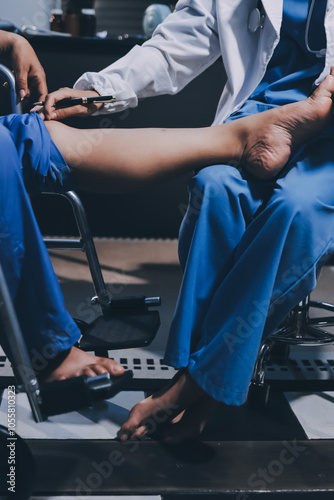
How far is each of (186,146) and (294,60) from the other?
0.45 metres

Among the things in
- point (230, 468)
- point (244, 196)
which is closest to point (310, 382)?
point (230, 468)

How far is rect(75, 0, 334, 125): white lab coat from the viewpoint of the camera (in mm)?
1383

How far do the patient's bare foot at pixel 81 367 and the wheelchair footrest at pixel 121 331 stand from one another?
8cm

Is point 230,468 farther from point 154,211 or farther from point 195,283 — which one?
point 154,211

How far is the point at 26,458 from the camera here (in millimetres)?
974

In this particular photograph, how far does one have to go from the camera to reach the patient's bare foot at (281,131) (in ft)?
3.89

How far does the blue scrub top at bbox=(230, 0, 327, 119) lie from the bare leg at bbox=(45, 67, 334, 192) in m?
0.15

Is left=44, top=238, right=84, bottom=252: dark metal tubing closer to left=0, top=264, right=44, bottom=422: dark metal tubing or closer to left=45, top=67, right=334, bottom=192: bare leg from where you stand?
left=45, top=67, right=334, bottom=192: bare leg

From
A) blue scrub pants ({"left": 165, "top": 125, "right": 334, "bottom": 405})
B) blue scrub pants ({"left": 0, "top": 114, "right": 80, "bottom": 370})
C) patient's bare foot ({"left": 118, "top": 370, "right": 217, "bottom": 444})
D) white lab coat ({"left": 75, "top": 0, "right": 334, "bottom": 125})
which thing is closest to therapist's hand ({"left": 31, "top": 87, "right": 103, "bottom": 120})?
white lab coat ({"left": 75, "top": 0, "right": 334, "bottom": 125})

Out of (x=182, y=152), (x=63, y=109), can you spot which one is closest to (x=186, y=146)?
(x=182, y=152)

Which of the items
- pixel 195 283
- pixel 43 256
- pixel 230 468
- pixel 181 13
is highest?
pixel 181 13

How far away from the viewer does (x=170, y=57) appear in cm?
150

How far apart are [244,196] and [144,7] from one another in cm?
202

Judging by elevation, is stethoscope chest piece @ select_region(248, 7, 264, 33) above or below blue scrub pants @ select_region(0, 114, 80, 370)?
above
